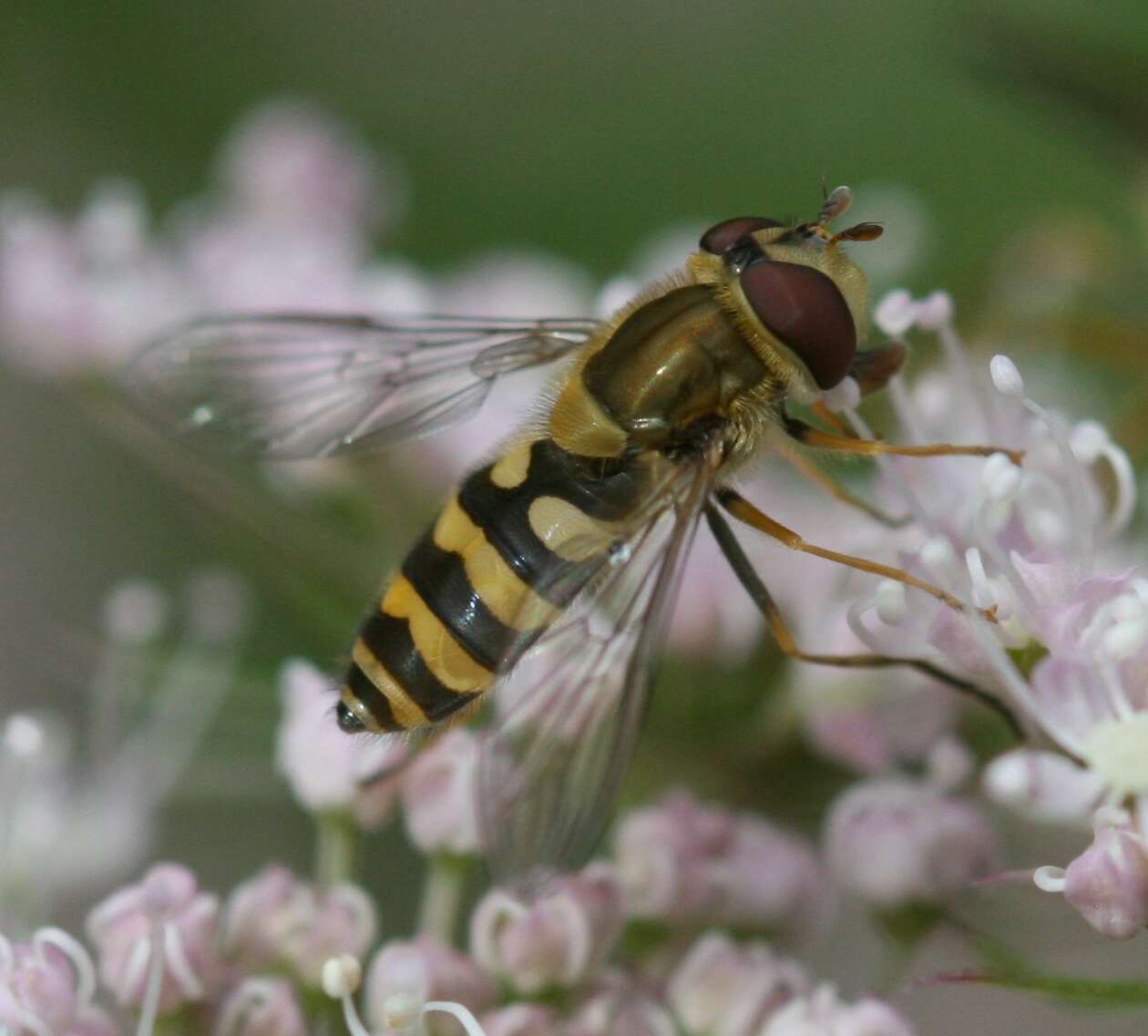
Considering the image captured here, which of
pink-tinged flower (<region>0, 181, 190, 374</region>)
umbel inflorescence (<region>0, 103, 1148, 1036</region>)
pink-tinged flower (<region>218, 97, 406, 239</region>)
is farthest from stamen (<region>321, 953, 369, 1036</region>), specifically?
pink-tinged flower (<region>218, 97, 406, 239</region>)

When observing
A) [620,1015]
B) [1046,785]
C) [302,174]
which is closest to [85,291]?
[302,174]

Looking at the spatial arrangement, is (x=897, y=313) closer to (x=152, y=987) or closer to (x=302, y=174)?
(x=152, y=987)

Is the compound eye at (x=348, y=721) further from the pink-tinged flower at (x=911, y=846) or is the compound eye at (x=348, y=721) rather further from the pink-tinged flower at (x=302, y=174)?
the pink-tinged flower at (x=302, y=174)

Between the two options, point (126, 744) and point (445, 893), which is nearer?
point (445, 893)

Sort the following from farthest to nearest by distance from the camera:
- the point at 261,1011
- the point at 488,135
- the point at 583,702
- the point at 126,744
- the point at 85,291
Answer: the point at 488,135
the point at 85,291
the point at 126,744
the point at 261,1011
the point at 583,702

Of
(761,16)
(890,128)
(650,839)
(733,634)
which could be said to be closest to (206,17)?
(761,16)

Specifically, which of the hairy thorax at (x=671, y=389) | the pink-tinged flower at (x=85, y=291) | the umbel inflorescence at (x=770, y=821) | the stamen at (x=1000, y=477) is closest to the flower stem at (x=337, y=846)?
the umbel inflorescence at (x=770, y=821)

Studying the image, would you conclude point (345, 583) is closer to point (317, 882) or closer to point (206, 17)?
point (317, 882)
